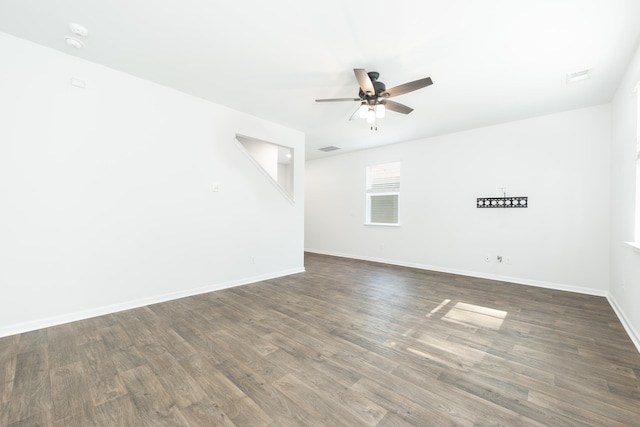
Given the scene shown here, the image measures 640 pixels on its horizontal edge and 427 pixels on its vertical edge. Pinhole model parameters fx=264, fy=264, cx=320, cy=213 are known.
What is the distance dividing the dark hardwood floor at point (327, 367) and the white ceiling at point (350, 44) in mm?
2712

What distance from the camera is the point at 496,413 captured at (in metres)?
1.51

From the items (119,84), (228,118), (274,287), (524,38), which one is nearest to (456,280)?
(274,287)

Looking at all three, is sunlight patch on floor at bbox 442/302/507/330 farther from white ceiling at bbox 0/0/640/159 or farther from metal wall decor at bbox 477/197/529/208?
white ceiling at bbox 0/0/640/159

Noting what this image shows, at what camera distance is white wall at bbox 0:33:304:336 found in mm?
2492

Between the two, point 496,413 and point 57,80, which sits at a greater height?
point 57,80

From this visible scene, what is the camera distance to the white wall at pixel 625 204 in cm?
249

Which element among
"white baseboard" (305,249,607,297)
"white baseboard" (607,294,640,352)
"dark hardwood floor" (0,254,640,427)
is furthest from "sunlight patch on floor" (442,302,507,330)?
"white baseboard" (305,249,607,297)

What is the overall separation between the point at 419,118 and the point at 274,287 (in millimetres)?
3574

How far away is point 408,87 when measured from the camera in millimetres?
2744

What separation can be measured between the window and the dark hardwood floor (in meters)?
3.02

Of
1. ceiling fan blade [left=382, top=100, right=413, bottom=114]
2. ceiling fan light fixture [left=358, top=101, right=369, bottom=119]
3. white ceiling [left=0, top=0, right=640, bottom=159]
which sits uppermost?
white ceiling [left=0, top=0, right=640, bottom=159]

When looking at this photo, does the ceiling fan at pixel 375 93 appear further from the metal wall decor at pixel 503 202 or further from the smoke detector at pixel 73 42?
the metal wall decor at pixel 503 202

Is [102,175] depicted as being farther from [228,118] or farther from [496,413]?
[496,413]

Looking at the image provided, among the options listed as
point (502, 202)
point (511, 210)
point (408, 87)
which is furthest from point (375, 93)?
point (511, 210)
